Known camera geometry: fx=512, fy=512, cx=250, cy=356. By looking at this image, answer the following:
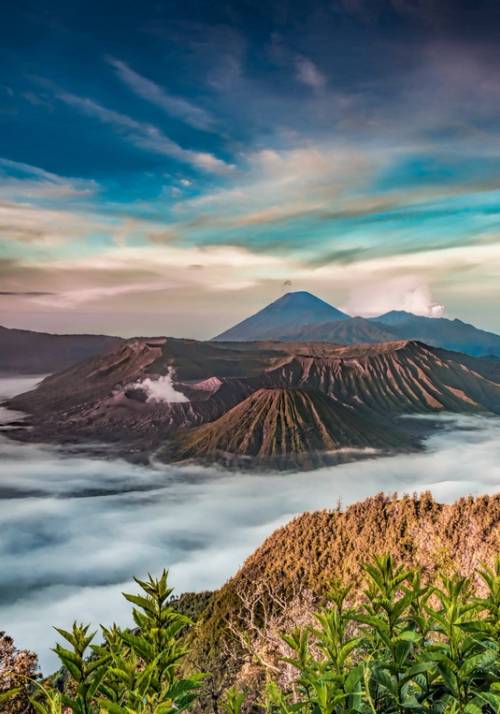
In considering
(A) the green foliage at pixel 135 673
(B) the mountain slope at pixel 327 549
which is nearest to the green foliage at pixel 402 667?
(A) the green foliage at pixel 135 673

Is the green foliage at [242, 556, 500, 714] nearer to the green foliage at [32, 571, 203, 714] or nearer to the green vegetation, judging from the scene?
the green vegetation

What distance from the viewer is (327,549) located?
53.5 m

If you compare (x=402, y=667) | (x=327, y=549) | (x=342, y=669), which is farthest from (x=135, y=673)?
(x=327, y=549)

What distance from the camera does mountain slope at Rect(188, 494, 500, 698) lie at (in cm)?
3966

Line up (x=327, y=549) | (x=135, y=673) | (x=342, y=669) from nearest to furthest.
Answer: (x=135, y=673) → (x=342, y=669) → (x=327, y=549)

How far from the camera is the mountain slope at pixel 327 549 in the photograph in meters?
39.7

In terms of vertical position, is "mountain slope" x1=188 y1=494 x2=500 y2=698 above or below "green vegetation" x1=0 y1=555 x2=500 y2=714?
below

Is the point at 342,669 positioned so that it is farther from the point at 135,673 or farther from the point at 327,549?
the point at 327,549

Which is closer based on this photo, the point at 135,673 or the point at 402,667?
the point at 135,673

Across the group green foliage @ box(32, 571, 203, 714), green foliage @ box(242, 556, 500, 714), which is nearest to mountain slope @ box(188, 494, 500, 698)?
green foliage @ box(242, 556, 500, 714)

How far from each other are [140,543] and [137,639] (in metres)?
190

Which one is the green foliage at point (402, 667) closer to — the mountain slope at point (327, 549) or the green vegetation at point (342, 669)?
the green vegetation at point (342, 669)

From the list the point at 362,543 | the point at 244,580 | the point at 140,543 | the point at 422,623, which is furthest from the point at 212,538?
the point at 422,623

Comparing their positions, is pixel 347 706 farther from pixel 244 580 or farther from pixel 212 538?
pixel 212 538
